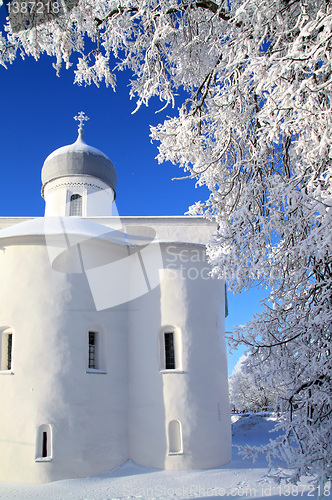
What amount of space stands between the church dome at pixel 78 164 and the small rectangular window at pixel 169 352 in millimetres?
7658

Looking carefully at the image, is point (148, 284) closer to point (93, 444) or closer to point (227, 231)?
point (93, 444)

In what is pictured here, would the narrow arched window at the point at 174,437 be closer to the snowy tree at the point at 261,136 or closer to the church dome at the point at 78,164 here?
the snowy tree at the point at 261,136

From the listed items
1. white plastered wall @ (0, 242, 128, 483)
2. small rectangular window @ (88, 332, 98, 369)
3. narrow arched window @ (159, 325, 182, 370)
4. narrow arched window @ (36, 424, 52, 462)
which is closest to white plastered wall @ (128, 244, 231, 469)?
narrow arched window @ (159, 325, 182, 370)

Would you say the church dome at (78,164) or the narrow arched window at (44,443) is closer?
the narrow arched window at (44,443)

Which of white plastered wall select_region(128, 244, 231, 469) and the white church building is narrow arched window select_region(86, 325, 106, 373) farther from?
white plastered wall select_region(128, 244, 231, 469)

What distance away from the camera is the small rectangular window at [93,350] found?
10906mm

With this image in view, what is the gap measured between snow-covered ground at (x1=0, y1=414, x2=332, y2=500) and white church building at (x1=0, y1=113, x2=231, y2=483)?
0.85 feet

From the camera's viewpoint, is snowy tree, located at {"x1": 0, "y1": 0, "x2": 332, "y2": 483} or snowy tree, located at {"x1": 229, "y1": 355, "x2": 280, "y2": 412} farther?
snowy tree, located at {"x1": 229, "y1": 355, "x2": 280, "y2": 412}

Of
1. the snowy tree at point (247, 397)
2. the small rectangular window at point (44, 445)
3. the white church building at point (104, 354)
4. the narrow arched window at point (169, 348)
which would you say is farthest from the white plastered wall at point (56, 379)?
the snowy tree at point (247, 397)

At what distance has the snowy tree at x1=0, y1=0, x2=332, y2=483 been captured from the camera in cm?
405

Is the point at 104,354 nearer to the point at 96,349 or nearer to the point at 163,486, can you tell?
the point at 96,349

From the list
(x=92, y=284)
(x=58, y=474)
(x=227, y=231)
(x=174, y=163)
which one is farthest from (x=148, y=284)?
(x=227, y=231)

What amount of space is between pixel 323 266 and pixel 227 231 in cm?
110

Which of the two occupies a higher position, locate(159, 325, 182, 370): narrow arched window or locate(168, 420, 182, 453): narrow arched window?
locate(159, 325, 182, 370): narrow arched window
